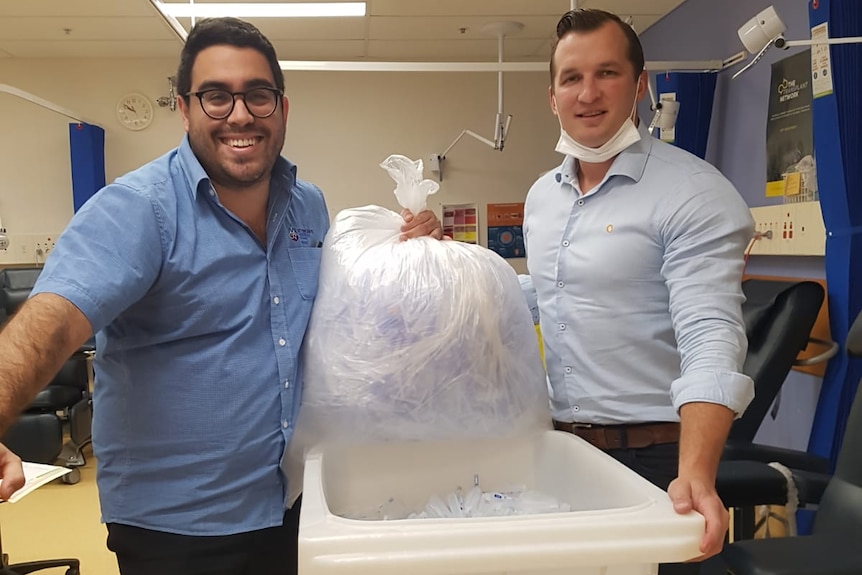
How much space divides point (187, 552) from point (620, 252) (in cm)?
86

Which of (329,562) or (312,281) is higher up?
(312,281)

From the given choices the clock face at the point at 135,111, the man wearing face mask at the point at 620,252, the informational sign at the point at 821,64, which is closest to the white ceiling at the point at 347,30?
the clock face at the point at 135,111

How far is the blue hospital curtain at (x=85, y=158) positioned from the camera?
13.8ft

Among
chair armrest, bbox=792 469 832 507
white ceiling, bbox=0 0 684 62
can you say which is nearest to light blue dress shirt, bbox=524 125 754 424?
chair armrest, bbox=792 469 832 507

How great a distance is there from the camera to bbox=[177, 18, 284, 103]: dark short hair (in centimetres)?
114

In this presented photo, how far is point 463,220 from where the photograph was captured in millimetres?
4801

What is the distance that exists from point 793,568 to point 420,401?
26.3 inches

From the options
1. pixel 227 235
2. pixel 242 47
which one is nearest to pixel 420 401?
pixel 227 235

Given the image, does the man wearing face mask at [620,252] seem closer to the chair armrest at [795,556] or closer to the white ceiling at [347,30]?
the chair armrest at [795,556]

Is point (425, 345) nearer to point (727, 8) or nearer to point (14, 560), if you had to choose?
point (14, 560)

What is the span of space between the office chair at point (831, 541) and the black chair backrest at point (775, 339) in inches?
22.1

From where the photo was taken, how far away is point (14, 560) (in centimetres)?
257

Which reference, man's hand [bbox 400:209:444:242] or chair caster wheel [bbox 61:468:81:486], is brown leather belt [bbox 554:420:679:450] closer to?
man's hand [bbox 400:209:444:242]

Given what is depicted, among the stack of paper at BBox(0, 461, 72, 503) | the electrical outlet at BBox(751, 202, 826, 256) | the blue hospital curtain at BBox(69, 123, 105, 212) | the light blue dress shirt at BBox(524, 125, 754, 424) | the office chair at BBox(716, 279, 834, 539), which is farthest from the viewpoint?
the blue hospital curtain at BBox(69, 123, 105, 212)
